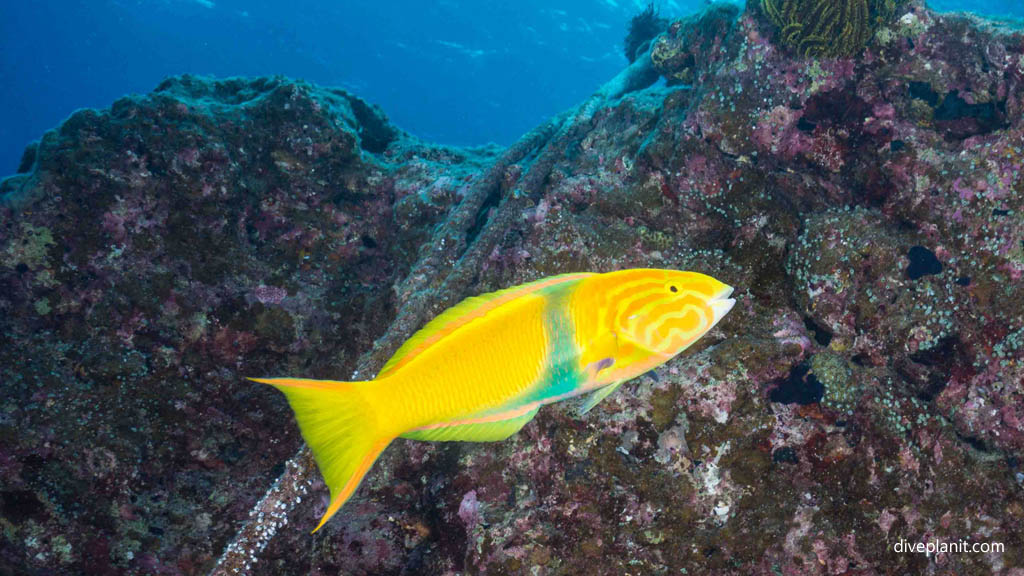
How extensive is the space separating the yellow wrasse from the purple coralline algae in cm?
141

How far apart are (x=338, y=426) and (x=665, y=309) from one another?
A: 120cm

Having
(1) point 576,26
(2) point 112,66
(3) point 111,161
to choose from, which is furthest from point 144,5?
(3) point 111,161

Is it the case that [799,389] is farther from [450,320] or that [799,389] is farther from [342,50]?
[342,50]

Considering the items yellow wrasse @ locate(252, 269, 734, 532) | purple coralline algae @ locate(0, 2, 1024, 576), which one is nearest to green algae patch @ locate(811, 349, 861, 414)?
purple coralline algae @ locate(0, 2, 1024, 576)

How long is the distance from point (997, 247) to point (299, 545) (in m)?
5.17

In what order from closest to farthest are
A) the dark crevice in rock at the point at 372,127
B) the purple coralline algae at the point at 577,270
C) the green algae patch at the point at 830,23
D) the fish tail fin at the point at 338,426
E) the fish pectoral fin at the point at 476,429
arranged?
1. the fish tail fin at the point at 338,426
2. the fish pectoral fin at the point at 476,429
3. the purple coralline algae at the point at 577,270
4. the green algae patch at the point at 830,23
5. the dark crevice in rock at the point at 372,127

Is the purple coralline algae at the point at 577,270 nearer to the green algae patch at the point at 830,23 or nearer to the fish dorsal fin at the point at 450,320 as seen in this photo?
the green algae patch at the point at 830,23

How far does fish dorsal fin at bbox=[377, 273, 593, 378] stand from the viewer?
5.17ft

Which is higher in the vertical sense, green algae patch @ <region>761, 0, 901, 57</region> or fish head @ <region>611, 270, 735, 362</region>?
green algae patch @ <region>761, 0, 901, 57</region>

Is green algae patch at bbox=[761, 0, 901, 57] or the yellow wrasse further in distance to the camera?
green algae patch at bbox=[761, 0, 901, 57]

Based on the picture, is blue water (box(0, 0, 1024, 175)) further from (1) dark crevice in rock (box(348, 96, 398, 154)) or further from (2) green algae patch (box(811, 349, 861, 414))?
(2) green algae patch (box(811, 349, 861, 414))

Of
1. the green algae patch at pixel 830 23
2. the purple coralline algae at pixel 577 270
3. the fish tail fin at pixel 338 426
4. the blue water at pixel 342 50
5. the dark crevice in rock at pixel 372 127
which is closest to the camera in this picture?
the fish tail fin at pixel 338 426

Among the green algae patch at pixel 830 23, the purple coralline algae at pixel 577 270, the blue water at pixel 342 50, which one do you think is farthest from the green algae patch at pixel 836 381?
the blue water at pixel 342 50

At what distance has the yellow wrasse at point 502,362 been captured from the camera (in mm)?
1528
